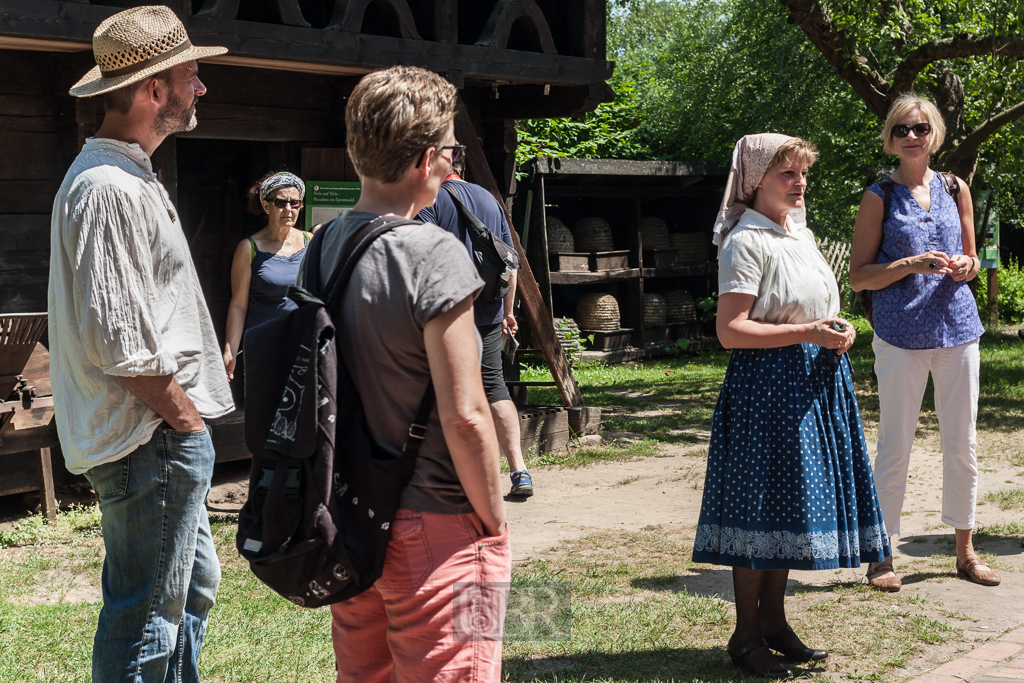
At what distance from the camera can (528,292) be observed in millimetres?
7297

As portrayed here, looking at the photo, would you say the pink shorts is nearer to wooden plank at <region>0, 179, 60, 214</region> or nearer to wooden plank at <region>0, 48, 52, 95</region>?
wooden plank at <region>0, 179, 60, 214</region>

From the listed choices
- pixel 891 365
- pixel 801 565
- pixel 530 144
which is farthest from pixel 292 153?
pixel 530 144

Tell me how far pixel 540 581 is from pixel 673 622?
0.73m

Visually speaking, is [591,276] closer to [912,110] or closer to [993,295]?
[993,295]

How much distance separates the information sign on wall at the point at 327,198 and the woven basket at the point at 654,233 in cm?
819

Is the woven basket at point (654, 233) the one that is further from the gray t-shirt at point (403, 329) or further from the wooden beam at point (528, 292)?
the gray t-shirt at point (403, 329)

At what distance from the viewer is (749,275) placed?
338 centimetres

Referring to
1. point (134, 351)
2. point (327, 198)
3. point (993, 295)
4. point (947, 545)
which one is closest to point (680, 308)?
point (993, 295)

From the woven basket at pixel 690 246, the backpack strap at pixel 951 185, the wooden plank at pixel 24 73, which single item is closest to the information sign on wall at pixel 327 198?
the wooden plank at pixel 24 73

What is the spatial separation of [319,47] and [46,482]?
2.91m

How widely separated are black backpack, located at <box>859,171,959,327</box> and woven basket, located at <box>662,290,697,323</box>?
10236mm

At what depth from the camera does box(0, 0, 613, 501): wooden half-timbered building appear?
18.4 feet

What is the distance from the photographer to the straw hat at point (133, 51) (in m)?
2.46

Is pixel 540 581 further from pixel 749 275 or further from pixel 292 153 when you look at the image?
pixel 292 153
